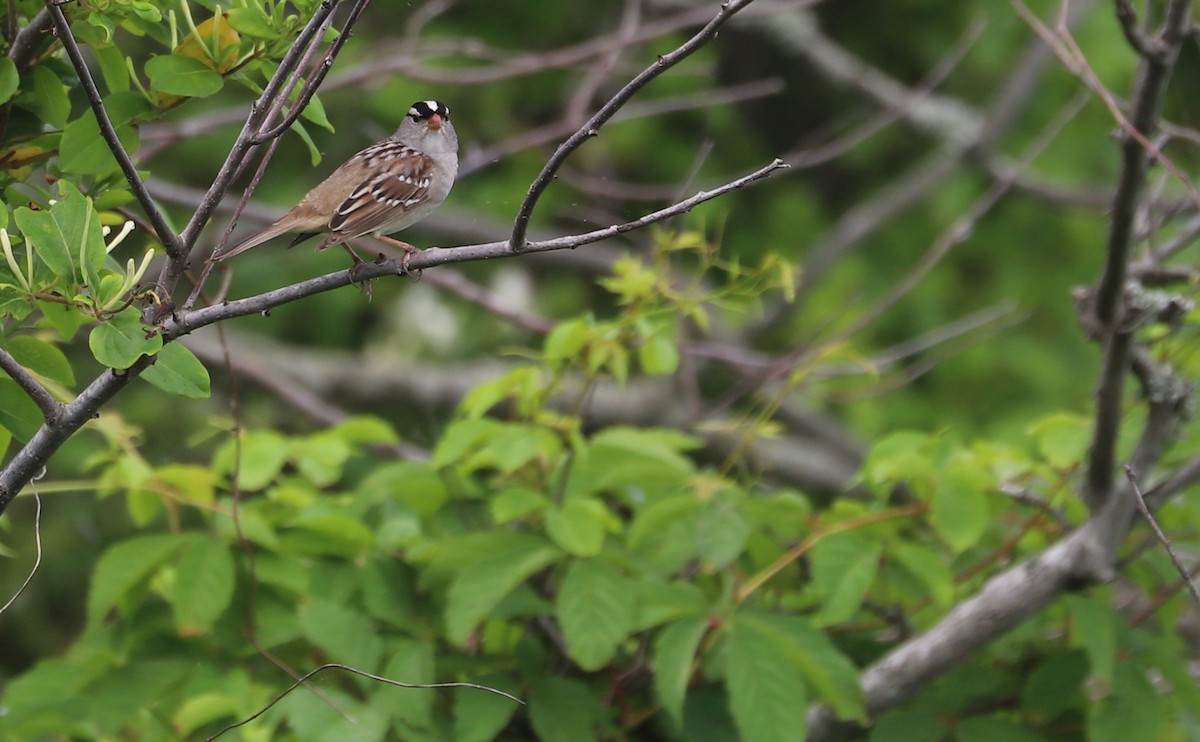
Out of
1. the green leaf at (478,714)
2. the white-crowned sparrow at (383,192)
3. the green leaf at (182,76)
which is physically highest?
the green leaf at (182,76)

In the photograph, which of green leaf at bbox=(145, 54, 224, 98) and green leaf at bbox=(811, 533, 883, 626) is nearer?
green leaf at bbox=(145, 54, 224, 98)

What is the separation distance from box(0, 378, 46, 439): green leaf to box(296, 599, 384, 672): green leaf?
3.06 ft

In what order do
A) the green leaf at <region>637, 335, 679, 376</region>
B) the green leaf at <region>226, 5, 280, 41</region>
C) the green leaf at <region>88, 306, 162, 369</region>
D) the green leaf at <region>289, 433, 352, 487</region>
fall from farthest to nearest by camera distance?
the green leaf at <region>289, 433, 352, 487</region> < the green leaf at <region>637, 335, 679, 376</region> < the green leaf at <region>226, 5, 280, 41</region> < the green leaf at <region>88, 306, 162, 369</region>

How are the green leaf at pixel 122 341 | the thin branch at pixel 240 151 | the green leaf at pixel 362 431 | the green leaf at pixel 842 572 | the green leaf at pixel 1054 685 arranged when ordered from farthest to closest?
the green leaf at pixel 362 431 → the green leaf at pixel 1054 685 → the green leaf at pixel 842 572 → the thin branch at pixel 240 151 → the green leaf at pixel 122 341

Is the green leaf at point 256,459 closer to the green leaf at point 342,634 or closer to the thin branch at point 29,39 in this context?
the green leaf at point 342,634

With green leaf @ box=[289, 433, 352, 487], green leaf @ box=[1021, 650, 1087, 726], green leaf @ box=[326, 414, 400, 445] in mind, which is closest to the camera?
green leaf @ box=[1021, 650, 1087, 726]

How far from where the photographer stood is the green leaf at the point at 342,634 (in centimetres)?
285

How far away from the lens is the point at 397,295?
8.25 meters

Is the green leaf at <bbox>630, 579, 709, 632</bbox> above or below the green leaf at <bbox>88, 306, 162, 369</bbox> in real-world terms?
below

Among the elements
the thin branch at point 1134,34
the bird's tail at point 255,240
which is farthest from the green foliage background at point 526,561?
the thin branch at point 1134,34

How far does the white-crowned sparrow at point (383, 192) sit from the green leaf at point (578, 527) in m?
0.66

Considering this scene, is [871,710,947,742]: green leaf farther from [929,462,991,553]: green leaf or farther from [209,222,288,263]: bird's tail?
[209,222,288,263]: bird's tail

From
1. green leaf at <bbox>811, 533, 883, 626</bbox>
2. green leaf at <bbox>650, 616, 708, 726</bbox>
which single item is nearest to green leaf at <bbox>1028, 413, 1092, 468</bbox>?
green leaf at <bbox>811, 533, 883, 626</bbox>

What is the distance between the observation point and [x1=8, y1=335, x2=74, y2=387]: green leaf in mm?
2209
